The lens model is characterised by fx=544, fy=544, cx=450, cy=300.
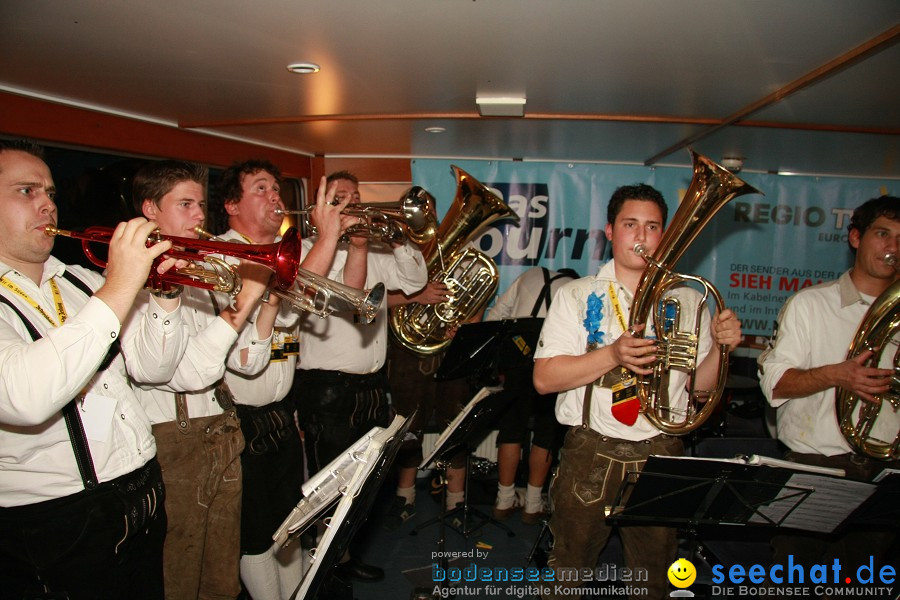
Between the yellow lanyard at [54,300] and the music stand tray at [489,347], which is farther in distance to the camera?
the music stand tray at [489,347]

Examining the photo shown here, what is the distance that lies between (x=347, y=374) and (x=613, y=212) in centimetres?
214

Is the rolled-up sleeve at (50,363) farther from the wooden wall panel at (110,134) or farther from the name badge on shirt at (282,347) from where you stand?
the wooden wall panel at (110,134)

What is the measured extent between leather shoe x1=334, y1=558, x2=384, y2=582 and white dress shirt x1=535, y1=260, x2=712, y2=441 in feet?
7.17

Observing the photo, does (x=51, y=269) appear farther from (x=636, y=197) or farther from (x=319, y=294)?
(x=636, y=197)

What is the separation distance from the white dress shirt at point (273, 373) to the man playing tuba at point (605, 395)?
1.49 metres

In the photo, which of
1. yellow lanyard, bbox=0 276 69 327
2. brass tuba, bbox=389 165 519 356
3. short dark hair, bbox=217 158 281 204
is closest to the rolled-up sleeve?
yellow lanyard, bbox=0 276 69 327

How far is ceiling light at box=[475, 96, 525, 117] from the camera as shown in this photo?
3684mm

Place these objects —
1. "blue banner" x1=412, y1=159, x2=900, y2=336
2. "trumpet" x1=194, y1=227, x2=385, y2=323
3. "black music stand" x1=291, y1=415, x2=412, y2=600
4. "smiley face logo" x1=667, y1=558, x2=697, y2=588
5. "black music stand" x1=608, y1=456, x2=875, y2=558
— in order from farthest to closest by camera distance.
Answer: "blue banner" x1=412, y1=159, x2=900, y2=336
"smiley face logo" x1=667, y1=558, x2=697, y2=588
"trumpet" x1=194, y1=227, x2=385, y2=323
"black music stand" x1=608, y1=456, x2=875, y2=558
"black music stand" x1=291, y1=415, x2=412, y2=600

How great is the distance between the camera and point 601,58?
9.45 ft

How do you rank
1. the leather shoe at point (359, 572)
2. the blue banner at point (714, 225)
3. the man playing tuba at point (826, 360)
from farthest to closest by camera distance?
the blue banner at point (714, 225)
the leather shoe at point (359, 572)
the man playing tuba at point (826, 360)

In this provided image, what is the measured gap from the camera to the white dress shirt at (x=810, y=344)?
3135 mm

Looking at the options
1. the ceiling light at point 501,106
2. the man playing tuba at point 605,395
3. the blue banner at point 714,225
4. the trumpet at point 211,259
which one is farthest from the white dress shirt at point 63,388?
the blue banner at point 714,225

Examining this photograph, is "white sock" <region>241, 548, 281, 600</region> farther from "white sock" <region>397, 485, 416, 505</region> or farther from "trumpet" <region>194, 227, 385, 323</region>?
"white sock" <region>397, 485, 416, 505</region>

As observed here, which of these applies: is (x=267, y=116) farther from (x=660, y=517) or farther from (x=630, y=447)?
(x=660, y=517)
